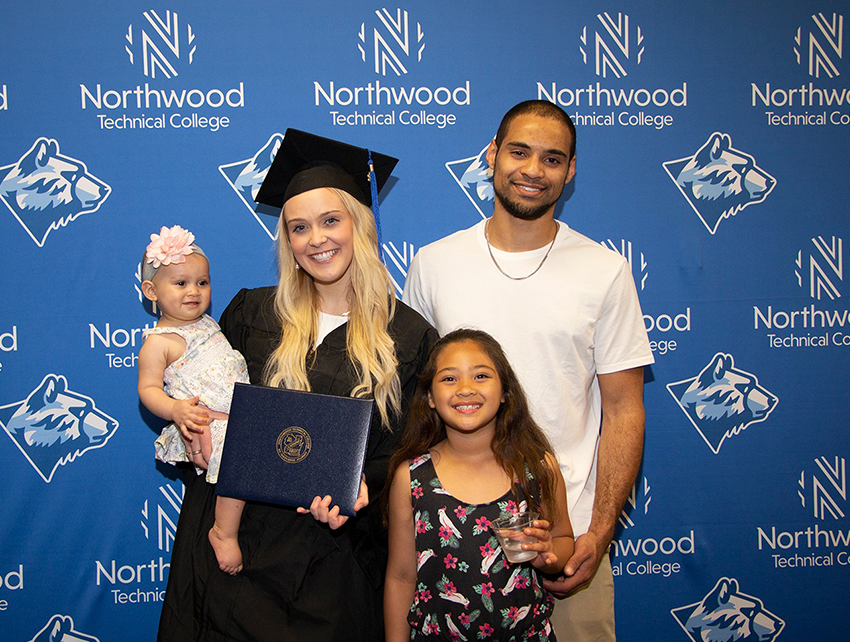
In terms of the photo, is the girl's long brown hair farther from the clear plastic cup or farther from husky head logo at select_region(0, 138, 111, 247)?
husky head logo at select_region(0, 138, 111, 247)

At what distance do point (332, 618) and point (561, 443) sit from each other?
36.6 inches

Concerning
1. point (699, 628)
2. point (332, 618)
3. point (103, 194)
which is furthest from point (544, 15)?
point (699, 628)

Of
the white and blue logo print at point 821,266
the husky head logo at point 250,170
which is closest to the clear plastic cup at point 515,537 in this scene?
the husky head logo at point 250,170

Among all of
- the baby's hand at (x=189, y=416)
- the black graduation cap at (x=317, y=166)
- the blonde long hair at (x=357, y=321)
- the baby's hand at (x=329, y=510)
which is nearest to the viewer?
the baby's hand at (x=329, y=510)

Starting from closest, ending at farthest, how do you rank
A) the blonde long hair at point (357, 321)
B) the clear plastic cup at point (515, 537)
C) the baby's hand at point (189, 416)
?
the clear plastic cup at point (515, 537) < the baby's hand at point (189, 416) < the blonde long hair at point (357, 321)

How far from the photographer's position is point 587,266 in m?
2.20

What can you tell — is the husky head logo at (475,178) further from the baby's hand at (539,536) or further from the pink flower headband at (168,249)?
the baby's hand at (539,536)

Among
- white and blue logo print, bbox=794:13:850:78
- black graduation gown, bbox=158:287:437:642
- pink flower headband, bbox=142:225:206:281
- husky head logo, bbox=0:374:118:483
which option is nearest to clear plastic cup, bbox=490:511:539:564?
black graduation gown, bbox=158:287:437:642

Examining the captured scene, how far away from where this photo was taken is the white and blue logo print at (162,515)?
2906 millimetres

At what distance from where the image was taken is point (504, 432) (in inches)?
79.0

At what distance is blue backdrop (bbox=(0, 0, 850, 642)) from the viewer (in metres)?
2.81

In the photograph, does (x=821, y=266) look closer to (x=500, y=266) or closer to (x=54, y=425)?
(x=500, y=266)

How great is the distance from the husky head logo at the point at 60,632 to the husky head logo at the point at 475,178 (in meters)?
2.68

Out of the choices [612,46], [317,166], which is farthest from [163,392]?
[612,46]
